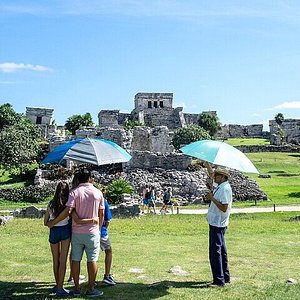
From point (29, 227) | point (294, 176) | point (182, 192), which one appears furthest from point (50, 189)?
point (294, 176)

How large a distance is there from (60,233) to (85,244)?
0.54 meters

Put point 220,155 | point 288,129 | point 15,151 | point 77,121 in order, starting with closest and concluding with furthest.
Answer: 1. point 220,155
2. point 15,151
3. point 77,121
4. point 288,129

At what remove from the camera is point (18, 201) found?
33.6m

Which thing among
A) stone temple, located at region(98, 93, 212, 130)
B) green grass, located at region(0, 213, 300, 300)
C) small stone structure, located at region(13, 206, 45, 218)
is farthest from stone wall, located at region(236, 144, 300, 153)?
green grass, located at region(0, 213, 300, 300)

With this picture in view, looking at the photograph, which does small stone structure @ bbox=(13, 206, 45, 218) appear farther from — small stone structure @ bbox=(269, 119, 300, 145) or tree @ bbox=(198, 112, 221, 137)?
small stone structure @ bbox=(269, 119, 300, 145)

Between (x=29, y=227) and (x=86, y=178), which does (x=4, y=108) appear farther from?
(x=86, y=178)

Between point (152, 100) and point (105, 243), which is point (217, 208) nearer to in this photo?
point (105, 243)

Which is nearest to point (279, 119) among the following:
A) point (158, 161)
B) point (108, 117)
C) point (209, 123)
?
point (209, 123)

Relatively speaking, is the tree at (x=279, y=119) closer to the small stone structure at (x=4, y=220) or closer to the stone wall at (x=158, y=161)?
the stone wall at (x=158, y=161)

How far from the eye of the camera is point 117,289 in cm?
930

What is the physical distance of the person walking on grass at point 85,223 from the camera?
873 cm

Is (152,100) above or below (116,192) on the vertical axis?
above

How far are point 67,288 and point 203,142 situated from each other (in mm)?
3763

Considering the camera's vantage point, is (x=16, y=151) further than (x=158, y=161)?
Yes
